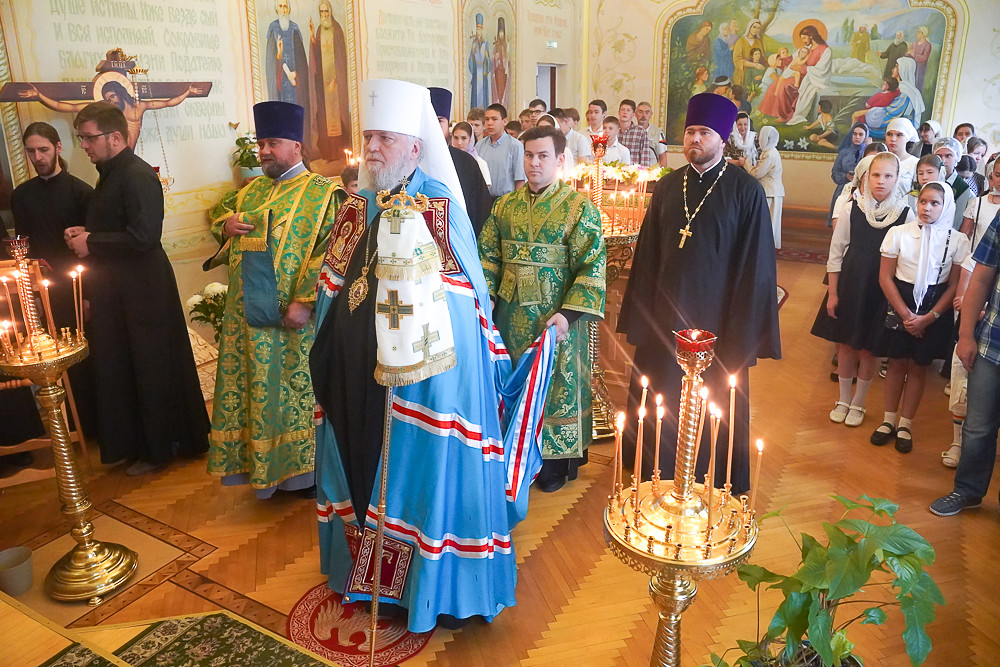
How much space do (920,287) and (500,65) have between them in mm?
8635

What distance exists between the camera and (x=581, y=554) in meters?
3.56

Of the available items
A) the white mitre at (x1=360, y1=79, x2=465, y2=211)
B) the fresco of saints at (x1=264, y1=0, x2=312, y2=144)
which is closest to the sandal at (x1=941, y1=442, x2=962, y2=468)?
the white mitre at (x1=360, y1=79, x2=465, y2=211)

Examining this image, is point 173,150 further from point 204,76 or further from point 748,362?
point 748,362

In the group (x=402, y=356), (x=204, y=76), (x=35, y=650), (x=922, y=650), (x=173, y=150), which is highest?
(x=204, y=76)

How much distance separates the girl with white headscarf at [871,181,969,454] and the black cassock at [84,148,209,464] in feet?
13.9

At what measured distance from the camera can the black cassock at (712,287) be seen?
11.8ft

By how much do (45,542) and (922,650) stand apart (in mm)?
3840

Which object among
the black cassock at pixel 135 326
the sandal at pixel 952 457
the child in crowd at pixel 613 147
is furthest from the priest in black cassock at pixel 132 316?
the child in crowd at pixel 613 147

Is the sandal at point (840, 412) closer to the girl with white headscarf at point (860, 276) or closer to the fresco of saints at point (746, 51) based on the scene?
the girl with white headscarf at point (860, 276)

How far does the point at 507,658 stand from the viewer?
286 cm

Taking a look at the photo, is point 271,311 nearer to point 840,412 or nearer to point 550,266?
point 550,266

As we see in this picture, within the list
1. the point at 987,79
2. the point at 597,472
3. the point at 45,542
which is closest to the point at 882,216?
the point at 597,472

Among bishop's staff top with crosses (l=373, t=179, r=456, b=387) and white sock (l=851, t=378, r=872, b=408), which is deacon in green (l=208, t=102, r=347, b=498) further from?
white sock (l=851, t=378, r=872, b=408)

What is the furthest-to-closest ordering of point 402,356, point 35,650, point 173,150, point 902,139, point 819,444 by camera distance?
point 902,139, point 173,150, point 819,444, point 402,356, point 35,650
